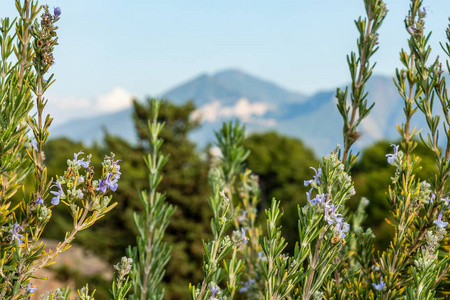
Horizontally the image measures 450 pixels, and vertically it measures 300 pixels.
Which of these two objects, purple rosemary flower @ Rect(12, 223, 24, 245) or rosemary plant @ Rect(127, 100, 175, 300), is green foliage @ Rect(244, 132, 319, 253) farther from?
purple rosemary flower @ Rect(12, 223, 24, 245)

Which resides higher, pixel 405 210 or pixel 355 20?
pixel 355 20

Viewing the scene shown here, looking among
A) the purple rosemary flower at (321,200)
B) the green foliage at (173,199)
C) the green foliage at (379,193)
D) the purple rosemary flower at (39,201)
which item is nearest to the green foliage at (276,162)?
the green foliage at (379,193)

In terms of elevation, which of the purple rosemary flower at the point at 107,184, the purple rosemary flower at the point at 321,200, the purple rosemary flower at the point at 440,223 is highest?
the purple rosemary flower at the point at 107,184

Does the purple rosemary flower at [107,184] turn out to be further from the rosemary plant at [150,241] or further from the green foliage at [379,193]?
the green foliage at [379,193]

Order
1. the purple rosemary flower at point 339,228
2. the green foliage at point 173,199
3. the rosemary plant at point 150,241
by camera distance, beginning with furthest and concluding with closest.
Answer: the green foliage at point 173,199 < the rosemary plant at point 150,241 < the purple rosemary flower at point 339,228

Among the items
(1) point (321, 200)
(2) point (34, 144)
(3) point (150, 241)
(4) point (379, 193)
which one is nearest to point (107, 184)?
(2) point (34, 144)

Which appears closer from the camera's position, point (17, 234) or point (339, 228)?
point (17, 234)

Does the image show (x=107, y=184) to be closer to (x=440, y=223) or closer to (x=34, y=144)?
(x=34, y=144)

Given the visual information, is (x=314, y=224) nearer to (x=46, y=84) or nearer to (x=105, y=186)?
(x=105, y=186)

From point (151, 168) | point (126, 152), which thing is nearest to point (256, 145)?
point (126, 152)

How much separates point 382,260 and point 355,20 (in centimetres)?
146

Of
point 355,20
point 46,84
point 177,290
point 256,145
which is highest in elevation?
point 355,20

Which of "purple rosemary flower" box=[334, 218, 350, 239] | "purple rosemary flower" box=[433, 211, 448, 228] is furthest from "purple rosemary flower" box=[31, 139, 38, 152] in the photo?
"purple rosemary flower" box=[433, 211, 448, 228]

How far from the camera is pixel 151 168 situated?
2971mm
